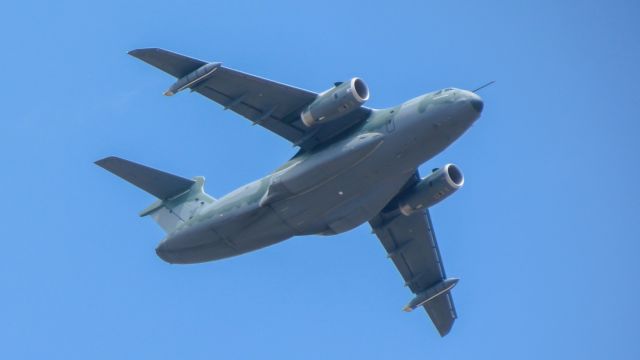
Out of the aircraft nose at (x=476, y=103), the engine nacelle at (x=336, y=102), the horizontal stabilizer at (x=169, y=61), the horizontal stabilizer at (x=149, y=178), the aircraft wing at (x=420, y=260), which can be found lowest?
the aircraft wing at (x=420, y=260)

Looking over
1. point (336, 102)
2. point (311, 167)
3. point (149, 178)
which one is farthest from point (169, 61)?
point (149, 178)

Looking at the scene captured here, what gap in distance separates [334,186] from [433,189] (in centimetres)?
→ 374

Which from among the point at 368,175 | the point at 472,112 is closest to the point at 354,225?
the point at 368,175

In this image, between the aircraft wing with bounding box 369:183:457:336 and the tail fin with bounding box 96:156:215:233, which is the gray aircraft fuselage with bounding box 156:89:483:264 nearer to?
the tail fin with bounding box 96:156:215:233

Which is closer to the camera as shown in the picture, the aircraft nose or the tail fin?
the aircraft nose

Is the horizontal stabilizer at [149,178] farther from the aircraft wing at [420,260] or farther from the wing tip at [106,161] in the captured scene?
the aircraft wing at [420,260]

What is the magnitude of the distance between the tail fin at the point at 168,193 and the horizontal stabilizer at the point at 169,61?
4512 mm

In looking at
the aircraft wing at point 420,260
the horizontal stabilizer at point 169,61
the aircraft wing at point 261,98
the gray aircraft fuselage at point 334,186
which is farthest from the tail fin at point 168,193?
the aircraft wing at point 420,260

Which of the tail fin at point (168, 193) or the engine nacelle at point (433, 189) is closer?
the engine nacelle at point (433, 189)

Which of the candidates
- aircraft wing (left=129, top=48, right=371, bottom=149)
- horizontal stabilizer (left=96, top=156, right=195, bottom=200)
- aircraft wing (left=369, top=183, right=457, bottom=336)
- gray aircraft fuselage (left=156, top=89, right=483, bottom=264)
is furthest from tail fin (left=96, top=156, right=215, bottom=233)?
aircraft wing (left=369, top=183, right=457, bottom=336)

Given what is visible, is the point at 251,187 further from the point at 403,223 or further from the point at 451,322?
the point at 451,322

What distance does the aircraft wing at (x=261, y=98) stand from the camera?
3366cm

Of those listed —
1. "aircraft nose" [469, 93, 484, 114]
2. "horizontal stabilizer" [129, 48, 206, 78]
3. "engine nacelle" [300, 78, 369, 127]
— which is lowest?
"aircraft nose" [469, 93, 484, 114]

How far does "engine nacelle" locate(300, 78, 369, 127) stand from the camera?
33156 mm
